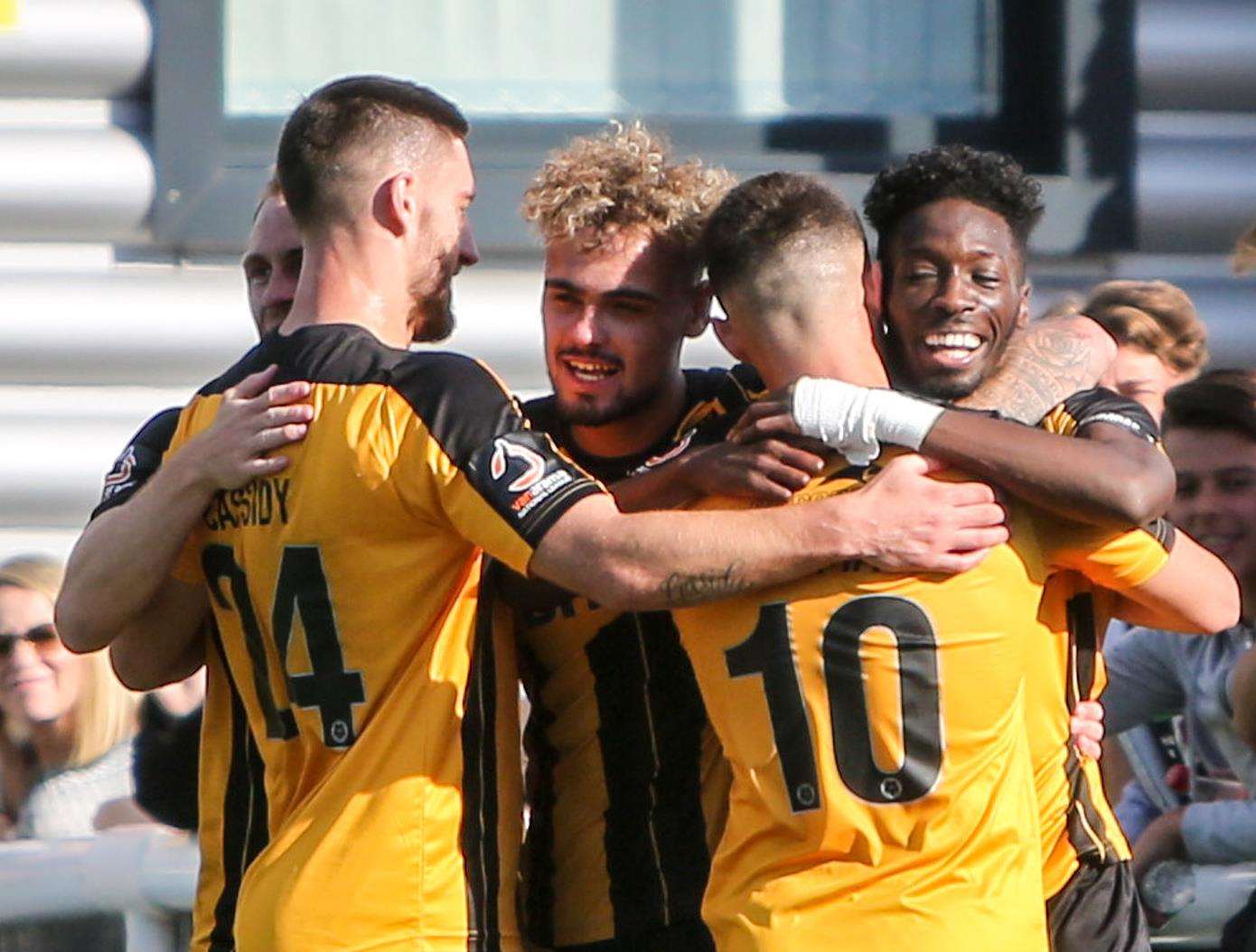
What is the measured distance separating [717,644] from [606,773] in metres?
0.45

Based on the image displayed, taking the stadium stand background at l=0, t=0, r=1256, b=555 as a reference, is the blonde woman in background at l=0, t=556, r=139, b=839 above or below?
below

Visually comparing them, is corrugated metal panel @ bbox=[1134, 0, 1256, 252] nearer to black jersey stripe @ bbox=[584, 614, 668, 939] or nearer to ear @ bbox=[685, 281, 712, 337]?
ear @ bbox=[685, 281, 712, 337]

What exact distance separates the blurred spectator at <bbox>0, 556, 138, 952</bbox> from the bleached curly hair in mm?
2110

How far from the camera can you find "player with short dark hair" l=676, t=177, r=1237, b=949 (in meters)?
3.29

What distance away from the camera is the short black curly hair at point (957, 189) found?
3.81 meters

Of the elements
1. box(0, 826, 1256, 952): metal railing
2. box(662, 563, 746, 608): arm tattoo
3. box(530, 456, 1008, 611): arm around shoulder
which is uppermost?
box(530, 456, 1008, 611): arm around shoulder

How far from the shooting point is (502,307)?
627 cm

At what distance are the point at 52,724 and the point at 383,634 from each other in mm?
2357

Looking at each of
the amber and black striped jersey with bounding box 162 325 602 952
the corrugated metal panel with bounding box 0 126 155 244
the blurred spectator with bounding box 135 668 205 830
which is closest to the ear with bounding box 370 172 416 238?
the amber and black striped jersey with bounding box 162 325 602 952

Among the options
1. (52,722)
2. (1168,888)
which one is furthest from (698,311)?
(52,722)

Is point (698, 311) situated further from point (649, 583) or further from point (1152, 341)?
point (1152, 341)

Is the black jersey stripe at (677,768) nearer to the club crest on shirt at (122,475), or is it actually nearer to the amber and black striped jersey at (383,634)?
the amber and black striped jersey at (383,634)

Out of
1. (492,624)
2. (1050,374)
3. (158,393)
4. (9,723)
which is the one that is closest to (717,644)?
(492,624)

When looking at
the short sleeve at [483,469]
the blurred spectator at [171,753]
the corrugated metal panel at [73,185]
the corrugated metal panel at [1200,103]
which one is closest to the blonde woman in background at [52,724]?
the blurred spectator at [171,753]
